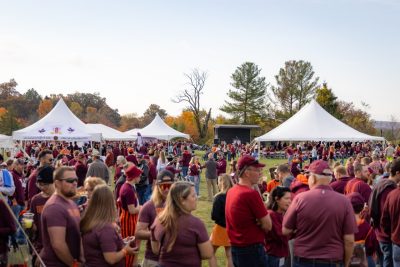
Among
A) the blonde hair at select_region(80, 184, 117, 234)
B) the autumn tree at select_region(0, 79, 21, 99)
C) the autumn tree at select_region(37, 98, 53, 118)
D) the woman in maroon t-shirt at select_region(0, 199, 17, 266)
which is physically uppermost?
the autumn tree at select_region(0, 79, 21, 99)

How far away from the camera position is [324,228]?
4113mm

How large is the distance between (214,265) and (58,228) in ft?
4.48

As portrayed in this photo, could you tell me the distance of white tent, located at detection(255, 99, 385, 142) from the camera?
2414 centimetres

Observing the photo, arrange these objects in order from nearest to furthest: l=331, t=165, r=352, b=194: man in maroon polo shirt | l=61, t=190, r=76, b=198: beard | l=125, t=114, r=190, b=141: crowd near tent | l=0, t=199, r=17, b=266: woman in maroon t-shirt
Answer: l=61, t=190, r=76, b=198: beard < l=0, t=199, r=17, b=266: woman in maroon t-shirt < l=331, t=165, r=352, b=194: man in maroon polo shirt < l=125, t=114, r=190, b=141: crowd near tent

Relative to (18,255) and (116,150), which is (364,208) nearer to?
(18,255)

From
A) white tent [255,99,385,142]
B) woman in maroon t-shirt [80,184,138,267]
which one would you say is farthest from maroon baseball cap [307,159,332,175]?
white tent [255,99,385,142]

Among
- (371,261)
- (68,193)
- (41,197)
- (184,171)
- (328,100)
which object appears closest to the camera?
(68,193)

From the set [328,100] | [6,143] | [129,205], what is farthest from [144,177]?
[328,100]

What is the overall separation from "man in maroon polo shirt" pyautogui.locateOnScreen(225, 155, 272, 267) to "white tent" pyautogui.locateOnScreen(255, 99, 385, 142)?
19.9 metres

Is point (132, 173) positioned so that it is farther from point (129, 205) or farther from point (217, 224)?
point (217, 224)

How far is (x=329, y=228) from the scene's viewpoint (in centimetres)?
411

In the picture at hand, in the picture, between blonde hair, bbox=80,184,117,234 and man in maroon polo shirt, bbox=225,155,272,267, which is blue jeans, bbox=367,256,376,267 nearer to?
man in maroon polo shirt, bbox=225,155,272,267

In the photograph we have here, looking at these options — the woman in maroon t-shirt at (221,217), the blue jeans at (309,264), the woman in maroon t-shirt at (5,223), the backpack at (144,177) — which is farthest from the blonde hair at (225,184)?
the backpack at (144,177)

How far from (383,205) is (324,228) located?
1.77 metres
